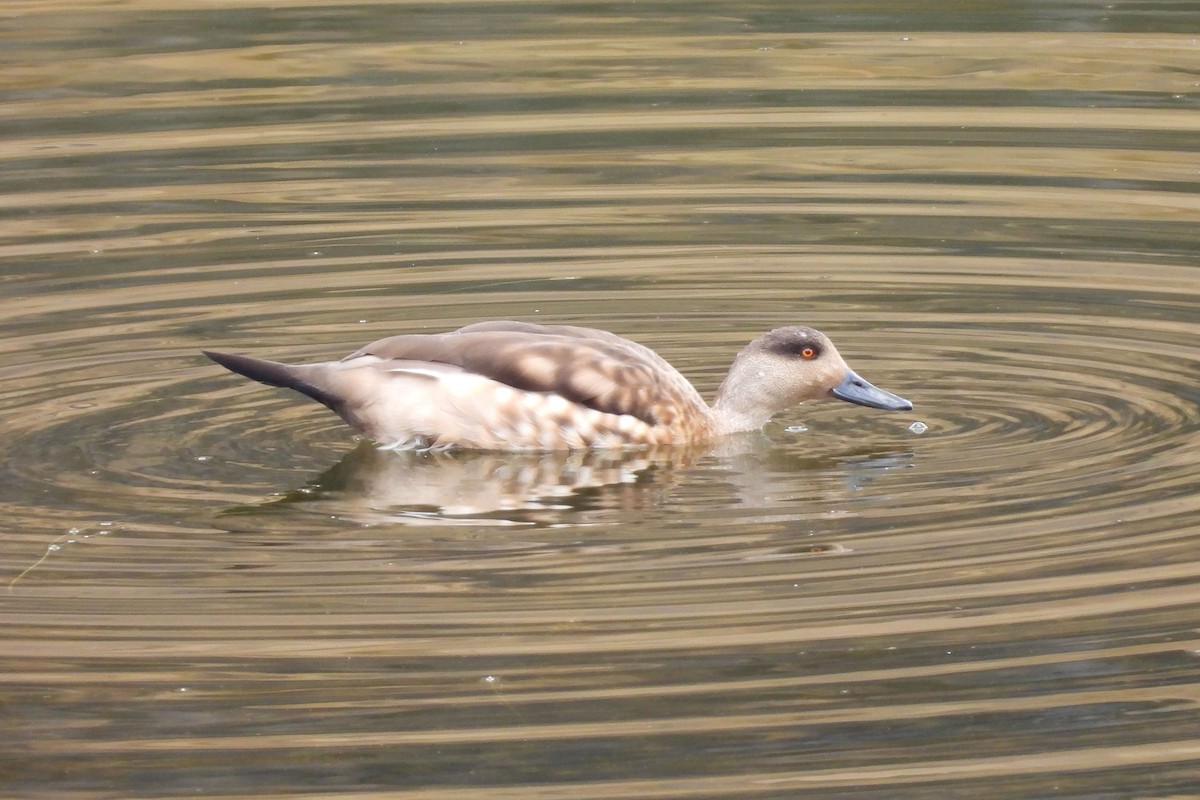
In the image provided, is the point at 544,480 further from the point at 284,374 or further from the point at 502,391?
the point at 284,374

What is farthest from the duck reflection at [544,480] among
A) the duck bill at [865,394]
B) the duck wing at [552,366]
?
the duck bill at [865,394]

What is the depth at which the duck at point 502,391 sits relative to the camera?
8.62 metres

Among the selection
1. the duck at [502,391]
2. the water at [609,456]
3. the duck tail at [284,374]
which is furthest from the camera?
the duck at [502,391]

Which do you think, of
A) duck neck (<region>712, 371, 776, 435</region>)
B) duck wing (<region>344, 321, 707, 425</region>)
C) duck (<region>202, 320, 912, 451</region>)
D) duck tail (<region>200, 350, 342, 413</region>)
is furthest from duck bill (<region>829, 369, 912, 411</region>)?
duck tail (<region>200, 350, 342, 413</region>)

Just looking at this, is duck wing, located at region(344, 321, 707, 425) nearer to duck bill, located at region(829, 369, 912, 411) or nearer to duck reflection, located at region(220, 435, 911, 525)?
duck reflection, located at region(220, 435, 911, 525)

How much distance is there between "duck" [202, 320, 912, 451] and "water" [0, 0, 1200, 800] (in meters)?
0.13

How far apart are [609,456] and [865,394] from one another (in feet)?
3.40

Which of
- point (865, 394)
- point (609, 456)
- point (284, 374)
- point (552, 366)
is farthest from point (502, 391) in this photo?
point (865, 394)

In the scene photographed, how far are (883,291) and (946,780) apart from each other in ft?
18.2

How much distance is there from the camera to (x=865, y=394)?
355 inches

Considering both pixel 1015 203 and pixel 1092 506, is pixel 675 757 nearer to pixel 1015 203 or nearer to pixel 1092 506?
pixel 1092 506

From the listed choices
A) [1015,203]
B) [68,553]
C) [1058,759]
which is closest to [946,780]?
[1058,759]

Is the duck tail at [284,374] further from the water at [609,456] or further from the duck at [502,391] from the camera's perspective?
the water at [609,456]

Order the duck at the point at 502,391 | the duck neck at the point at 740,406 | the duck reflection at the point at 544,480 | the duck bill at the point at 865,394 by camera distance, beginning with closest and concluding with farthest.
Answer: the duck reflection at the point at 544,480
the duck at the point at 502,391
the duck bill at the point at 865,394
the duck neck at the point at 740,406
